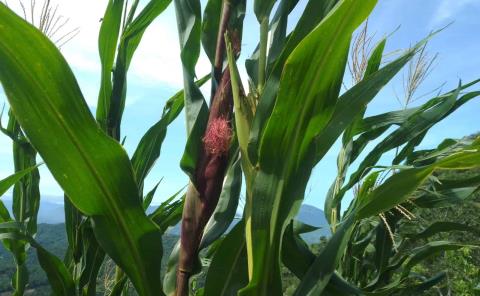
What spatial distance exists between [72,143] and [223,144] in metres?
0.18

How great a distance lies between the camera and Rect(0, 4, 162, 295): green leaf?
0.49 meters

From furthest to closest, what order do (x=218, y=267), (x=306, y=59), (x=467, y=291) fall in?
(x=467, y=291) → (x=218, y=267) → (x=306, y=59)

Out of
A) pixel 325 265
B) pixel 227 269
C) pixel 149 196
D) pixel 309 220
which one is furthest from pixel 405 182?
pixel 309 220

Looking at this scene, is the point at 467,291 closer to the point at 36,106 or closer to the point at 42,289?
the point at 36,106

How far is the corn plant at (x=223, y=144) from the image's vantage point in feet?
1.62

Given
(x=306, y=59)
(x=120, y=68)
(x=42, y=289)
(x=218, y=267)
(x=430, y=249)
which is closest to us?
(x=306, y=59)

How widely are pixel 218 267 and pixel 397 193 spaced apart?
0.24 m

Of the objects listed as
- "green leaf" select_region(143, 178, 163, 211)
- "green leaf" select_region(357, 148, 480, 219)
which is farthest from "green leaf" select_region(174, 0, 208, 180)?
"green leaf" select_region(143, 178, 163, 211)

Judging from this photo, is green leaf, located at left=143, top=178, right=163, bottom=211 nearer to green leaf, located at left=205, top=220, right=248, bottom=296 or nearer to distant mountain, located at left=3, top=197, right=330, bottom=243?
distant mountain, located at left=3, top=197, right=330, bottom=243

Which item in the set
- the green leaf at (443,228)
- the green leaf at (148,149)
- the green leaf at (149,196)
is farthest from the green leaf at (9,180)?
the green leaf at (443,228)

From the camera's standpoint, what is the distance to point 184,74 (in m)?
0.66

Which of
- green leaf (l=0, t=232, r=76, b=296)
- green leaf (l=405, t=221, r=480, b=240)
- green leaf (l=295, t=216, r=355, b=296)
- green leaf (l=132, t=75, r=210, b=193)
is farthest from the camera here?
green leaf (l=405, t=221, r=480, b=240)

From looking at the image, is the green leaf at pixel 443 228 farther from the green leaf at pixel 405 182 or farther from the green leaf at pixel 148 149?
the green leaf at pixel 148 149

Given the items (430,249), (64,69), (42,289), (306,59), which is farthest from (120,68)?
(42,289)
